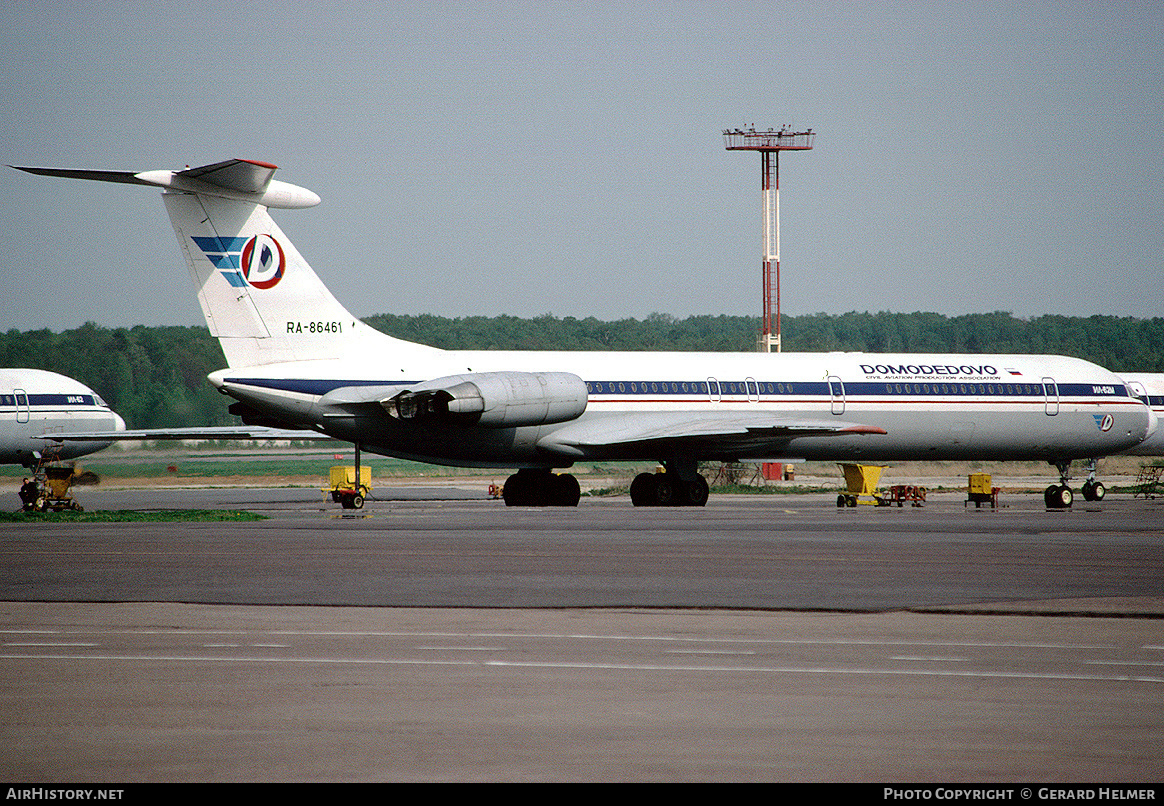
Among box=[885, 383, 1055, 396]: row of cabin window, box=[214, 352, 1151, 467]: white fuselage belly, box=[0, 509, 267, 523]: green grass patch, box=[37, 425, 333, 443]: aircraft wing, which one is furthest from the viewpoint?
box=[37, 425, 333, 443]: aircraft wing

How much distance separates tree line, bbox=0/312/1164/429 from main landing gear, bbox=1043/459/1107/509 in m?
33.8

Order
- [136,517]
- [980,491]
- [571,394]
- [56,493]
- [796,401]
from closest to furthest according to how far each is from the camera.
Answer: [136,517], [571,394], [56,493], [980,491], [796,401]

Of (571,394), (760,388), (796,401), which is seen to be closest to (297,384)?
(571,394)

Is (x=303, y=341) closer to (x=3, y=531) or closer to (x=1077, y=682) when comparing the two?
(x=3, y=531)

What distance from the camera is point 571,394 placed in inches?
1340

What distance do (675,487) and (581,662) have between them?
2671 centimetres

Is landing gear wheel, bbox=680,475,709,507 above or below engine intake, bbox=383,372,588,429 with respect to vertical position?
below

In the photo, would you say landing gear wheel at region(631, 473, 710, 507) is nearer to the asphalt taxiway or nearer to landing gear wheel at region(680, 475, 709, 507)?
landing gear wheel at region(680, 475, 709, 507)

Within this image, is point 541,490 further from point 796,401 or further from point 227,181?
point 227,181

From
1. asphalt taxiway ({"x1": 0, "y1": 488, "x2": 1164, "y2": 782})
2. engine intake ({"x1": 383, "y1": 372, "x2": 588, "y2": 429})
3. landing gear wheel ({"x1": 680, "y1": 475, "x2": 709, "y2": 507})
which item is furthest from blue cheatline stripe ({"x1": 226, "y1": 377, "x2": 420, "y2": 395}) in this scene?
asphalt taxiway ({"x1": 0, "y1": 488, "x2": 1164, "y2": 782})

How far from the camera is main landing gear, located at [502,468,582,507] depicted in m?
36.9

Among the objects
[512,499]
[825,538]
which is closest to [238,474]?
[512,499]

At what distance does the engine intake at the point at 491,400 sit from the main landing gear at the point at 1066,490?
13732 millimetres

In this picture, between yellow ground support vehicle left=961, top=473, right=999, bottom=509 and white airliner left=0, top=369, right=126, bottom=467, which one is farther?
white airliner left=0, top=369, right=126, bottom=467
